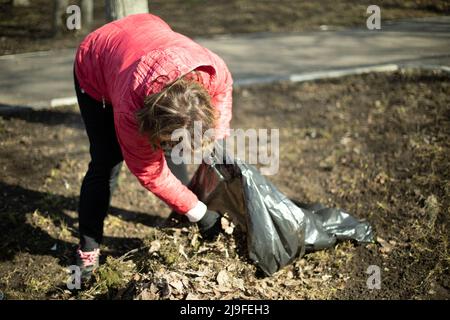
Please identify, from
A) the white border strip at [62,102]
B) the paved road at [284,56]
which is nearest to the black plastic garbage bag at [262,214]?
the white border strip at [62,102]

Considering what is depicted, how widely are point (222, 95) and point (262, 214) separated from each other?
30.0 inches

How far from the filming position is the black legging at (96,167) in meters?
2.38

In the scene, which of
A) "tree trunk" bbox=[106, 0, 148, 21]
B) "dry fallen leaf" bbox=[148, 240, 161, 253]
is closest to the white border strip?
"tree trunk" bbox=[106, 0, 148, 21]

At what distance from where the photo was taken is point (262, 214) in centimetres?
251

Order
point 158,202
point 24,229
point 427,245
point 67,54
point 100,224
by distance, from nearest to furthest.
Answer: point 100,224, point 427,245, point 24,229, point 158,202, point 67,54

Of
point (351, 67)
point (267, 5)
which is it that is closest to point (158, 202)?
point (351, 67)

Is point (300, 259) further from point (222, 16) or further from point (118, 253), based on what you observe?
point (222, 16)

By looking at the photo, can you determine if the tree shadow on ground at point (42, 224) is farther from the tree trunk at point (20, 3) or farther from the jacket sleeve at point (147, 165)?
the tree trunk at point (20, 3)

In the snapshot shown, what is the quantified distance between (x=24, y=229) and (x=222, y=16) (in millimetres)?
6056

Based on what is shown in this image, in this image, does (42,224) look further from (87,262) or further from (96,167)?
(96,167)

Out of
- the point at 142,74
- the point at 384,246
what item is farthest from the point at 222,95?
the point at 384,246
